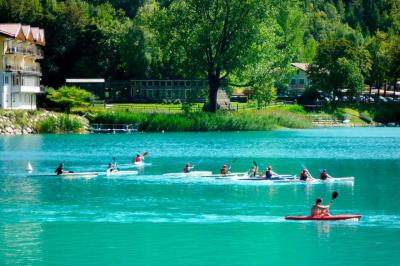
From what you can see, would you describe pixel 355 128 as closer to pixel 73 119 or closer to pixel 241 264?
pixel 73 119

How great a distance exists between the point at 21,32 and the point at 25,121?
63.8ft

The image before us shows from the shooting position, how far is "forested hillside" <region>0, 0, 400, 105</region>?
11306 centimetres

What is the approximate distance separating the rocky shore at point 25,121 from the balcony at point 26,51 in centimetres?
1327

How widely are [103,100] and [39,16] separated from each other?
1908cm

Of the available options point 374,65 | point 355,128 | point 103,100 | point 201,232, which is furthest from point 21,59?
point 201,232

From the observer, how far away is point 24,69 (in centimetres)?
12688

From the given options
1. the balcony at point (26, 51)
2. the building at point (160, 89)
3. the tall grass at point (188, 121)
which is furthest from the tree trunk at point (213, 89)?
the building at point (160, 89)

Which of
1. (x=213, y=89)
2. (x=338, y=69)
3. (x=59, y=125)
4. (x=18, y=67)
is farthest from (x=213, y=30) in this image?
(x=338, y=69)

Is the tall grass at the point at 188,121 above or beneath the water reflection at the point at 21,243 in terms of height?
above

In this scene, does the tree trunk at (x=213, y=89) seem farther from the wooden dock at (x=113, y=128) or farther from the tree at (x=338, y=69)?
the tree at (x=338, y=69)

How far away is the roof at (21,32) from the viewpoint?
121644mm

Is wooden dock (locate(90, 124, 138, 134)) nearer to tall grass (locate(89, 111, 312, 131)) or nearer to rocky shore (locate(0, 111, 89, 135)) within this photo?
tall grass (locate(89, 111, 312, 131))

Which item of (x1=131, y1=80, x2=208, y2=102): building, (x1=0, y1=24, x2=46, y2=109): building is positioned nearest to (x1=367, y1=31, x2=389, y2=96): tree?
(x1=131, y1=80, x2=208, y2=102): building

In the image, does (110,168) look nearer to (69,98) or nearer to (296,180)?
(296,180)
